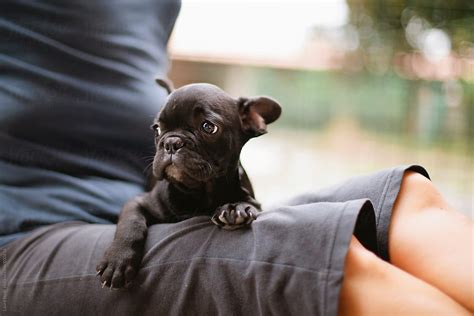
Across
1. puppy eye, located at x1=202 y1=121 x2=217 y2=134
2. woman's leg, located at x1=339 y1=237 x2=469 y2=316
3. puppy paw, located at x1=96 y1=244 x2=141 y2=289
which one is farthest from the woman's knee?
puppy paw, located at x1=96 y1=244 x2=141 y2=289

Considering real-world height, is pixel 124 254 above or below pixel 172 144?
below

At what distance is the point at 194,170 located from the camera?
41.0 inches

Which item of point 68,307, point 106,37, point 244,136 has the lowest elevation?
point 68,307

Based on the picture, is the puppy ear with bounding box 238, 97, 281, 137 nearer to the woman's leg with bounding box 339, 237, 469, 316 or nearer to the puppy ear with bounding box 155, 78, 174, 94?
the puppy ear with bounding box 155, 78, 174, 94

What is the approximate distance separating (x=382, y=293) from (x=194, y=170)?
1.40 feet

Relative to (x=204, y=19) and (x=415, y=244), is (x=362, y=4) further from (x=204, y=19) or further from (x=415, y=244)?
(x=415, y=244)

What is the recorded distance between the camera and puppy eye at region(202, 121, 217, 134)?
1087 mm

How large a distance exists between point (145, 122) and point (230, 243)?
495 millimetres

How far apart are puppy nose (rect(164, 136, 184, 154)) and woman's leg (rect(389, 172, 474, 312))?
0.43 m

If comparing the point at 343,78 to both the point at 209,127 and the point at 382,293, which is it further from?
the point at 382,293

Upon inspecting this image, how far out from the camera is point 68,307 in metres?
0.94

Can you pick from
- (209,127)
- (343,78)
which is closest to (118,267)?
(209,127)

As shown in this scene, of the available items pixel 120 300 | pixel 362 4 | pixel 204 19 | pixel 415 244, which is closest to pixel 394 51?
pixel 362 4

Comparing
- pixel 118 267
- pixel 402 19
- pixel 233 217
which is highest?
pixel 402 19
